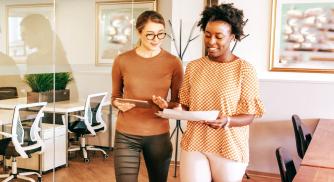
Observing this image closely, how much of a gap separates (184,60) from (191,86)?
8.64 ft

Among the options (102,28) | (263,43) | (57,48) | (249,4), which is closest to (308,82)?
(263,43)

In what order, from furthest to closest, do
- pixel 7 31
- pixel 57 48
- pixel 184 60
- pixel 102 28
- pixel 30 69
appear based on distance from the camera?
pixel 184 60 → pixel 102 28 → pixel 57 48 → pixel 30 69 → pixel 7 31

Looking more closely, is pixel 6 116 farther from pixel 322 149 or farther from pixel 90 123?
pixel 322 149

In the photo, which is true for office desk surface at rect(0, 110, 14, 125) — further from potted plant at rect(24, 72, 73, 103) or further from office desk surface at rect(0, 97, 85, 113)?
potted plant at rect(24, 72, 73, 103)

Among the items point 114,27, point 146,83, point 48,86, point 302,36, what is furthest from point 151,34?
point 302,36

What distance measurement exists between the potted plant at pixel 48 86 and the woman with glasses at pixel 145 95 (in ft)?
2.96

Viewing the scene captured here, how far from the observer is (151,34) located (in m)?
2.15

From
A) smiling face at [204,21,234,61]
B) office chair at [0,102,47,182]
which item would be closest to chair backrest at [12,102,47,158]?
A: office chair at [0,102,47,182]

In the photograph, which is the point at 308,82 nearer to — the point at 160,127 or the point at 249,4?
the point at 249,4

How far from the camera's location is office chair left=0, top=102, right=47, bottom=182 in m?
2.73

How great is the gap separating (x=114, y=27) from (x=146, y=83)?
74.3 inches

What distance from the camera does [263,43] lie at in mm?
4152

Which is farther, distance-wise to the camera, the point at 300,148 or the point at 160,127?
the point at 300,148

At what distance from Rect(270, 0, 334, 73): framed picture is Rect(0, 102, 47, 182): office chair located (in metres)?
2.44
